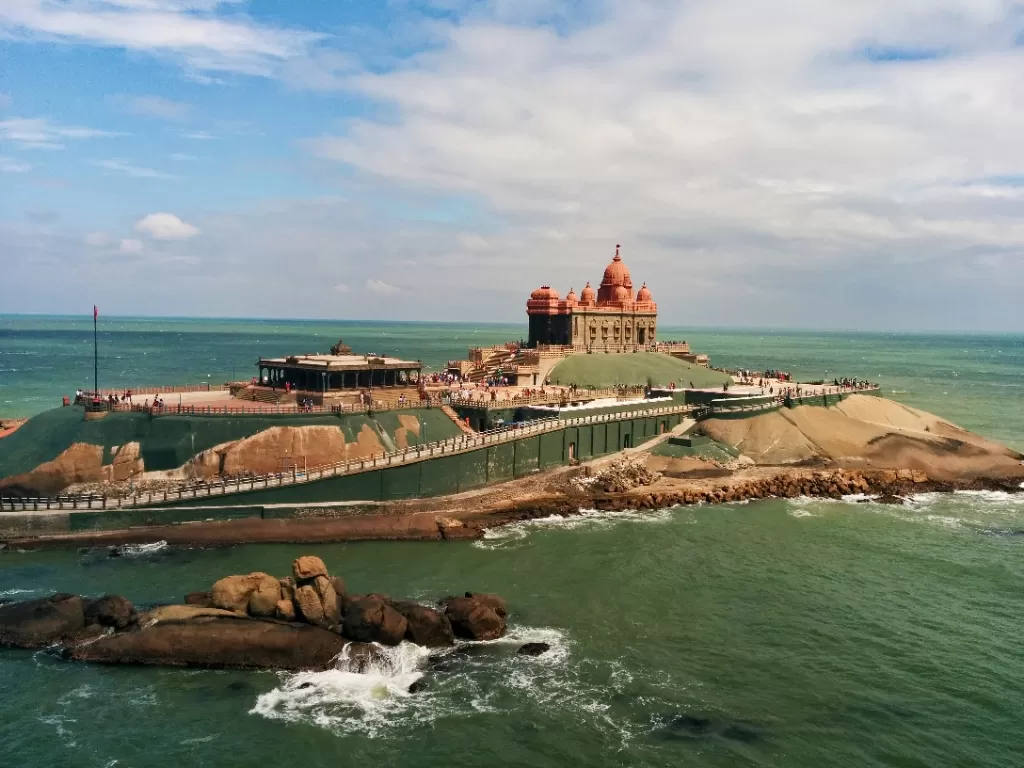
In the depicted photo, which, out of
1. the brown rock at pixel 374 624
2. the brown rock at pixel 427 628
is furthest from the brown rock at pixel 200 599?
the brown rock at pixel 427 628

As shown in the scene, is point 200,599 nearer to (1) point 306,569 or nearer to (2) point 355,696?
(1) point 306,569

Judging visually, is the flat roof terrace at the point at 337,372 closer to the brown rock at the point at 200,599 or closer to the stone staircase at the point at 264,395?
the stone staircase at the point at 264,395

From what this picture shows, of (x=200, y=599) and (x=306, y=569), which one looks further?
(x=200, y=599)

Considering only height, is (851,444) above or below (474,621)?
above

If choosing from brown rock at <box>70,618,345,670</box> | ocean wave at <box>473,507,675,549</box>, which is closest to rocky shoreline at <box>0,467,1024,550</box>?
ocean wave at <box>473,507,675,549</box>

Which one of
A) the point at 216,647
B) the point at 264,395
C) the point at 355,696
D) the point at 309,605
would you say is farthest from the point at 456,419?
the point at 355,696

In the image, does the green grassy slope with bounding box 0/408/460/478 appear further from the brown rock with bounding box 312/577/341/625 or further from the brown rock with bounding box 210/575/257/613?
the brown rock with bounding box 312/577/341/625
